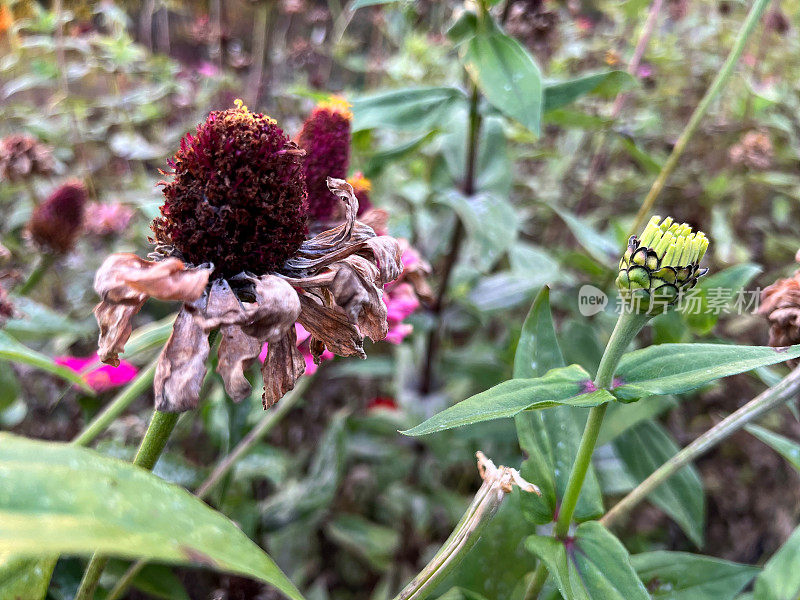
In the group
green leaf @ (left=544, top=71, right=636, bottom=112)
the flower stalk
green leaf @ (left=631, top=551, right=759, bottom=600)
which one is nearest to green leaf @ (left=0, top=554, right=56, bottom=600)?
Result: the flower stalk

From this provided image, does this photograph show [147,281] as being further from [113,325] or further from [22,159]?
[22,159]

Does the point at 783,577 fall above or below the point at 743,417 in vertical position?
below

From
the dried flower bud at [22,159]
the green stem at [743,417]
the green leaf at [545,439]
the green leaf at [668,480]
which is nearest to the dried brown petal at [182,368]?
the green leaf at [545,439]

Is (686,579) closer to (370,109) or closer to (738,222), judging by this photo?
(370,109)

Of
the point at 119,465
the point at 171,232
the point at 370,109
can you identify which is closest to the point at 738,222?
the point at 370,109

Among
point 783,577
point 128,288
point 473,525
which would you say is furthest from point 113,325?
point 783,577

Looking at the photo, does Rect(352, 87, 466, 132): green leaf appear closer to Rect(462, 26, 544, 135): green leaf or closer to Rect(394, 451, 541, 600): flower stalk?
Rect(462, 26, 544, 135): green leaf

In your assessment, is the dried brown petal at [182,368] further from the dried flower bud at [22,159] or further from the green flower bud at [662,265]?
the dried flower bud at [22,159]
